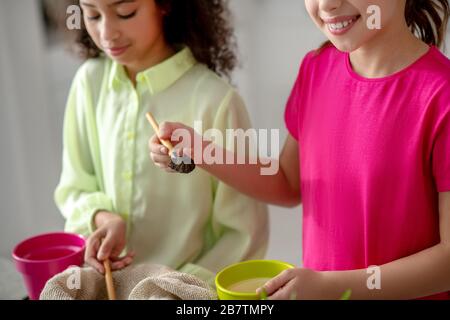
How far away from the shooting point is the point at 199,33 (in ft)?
2.70

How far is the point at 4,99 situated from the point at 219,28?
0.53 m

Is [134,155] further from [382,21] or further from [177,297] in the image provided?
[382,21]

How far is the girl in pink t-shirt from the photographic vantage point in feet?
2.02

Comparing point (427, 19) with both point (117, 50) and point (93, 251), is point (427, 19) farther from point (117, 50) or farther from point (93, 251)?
point (93, 251)

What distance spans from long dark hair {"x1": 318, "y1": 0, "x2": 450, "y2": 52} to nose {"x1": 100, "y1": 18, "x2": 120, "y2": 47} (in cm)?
30

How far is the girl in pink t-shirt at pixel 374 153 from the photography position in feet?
2.02

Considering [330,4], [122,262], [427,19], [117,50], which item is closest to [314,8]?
[330,4]

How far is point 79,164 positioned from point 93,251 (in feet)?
0.51

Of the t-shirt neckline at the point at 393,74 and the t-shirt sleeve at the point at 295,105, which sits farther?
the t-shirt sleeve at the point at 295,105

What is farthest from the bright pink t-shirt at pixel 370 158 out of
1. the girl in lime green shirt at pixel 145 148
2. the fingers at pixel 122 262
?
the fingers at pixel 122 262

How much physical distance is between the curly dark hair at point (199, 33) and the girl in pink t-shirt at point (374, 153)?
141 millimetres

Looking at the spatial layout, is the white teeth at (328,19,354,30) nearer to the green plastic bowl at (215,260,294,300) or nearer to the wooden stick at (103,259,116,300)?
the green plastic bowl at (215,260,294,300)

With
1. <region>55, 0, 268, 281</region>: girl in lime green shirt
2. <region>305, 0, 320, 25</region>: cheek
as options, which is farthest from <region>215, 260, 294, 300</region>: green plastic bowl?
<region>305, 0, 320, 25</region>: cheek

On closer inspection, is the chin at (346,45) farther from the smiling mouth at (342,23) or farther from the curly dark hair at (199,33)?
the curly dark hair at (199,33)
